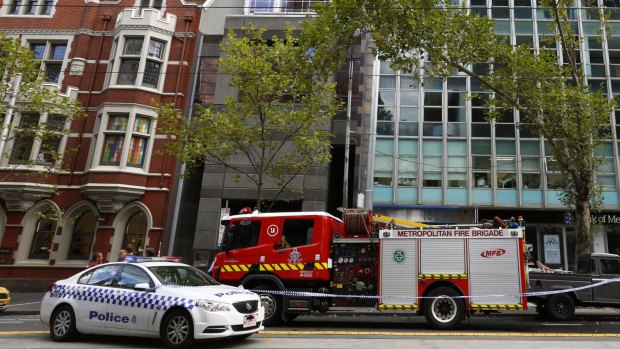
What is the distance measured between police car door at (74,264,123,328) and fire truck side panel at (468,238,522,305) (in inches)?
301

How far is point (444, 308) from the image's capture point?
10117 millimetres

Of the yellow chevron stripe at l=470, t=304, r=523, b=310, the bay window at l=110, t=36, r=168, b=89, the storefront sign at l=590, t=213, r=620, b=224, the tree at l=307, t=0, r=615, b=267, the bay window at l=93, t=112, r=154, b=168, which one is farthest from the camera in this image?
the storefront sign at l=590, t=213, r=620, b=224

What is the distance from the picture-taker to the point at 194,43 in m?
24.2

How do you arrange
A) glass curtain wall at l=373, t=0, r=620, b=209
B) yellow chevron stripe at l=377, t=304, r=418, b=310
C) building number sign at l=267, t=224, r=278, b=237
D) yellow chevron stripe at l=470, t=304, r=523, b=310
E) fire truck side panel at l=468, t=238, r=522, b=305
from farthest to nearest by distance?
1. glass curtain wall at l=373, t=0, r=620, b=209
2. building number sign at l=267, t=224, r=278, b=237
3. yellow chevron stripe at l=377, t=304, r=418, b=310
4. fire truck side panel at l=468, t=238, r=522, b=305
5. yellow chevron stripe at l=470, t=304, r=523, b=310

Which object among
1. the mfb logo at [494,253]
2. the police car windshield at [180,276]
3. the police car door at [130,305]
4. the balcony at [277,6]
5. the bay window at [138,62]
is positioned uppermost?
the balcony at [277,6]

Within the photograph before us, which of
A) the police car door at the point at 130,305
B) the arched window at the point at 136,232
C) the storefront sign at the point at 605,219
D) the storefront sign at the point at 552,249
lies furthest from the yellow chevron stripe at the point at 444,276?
the storefront sign at the point at 605,219

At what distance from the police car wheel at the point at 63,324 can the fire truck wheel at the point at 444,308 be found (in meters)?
7.41

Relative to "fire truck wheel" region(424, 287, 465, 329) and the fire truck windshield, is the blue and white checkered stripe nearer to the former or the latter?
the fire truck windshield

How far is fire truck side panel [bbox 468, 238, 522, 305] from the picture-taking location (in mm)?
9898

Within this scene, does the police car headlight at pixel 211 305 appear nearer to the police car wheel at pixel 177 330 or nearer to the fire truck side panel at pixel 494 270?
the police car wheel at pixel 177 330

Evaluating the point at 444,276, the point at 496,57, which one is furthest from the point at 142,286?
the point at 496,57

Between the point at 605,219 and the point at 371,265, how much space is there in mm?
18485

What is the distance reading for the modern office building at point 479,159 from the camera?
77.4 feet

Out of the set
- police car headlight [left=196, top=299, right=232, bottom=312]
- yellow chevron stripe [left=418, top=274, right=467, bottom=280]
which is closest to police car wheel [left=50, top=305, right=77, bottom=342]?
police car headlight [left=196, top=299, right=232, bottom=312]
